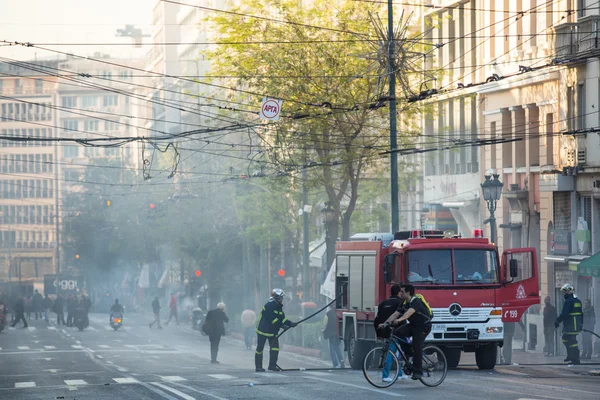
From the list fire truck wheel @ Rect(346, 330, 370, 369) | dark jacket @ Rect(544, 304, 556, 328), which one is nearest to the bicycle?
fire truck wheel @ Rect(346, 330, 370, 369)

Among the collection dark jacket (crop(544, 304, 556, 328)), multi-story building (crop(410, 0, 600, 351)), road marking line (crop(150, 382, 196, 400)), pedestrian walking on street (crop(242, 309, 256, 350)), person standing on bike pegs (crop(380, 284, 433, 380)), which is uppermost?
multi-story building (crop(410, 0, 600, 351))

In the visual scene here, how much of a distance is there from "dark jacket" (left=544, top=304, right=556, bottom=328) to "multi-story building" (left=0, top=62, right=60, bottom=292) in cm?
14644

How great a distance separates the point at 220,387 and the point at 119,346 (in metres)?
27.7

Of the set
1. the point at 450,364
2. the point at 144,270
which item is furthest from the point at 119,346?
the point at 144,270

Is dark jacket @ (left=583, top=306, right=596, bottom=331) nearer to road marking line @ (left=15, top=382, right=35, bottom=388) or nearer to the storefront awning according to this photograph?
the storefront awning

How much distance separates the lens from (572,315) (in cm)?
2905

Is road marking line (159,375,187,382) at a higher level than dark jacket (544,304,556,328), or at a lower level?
lower

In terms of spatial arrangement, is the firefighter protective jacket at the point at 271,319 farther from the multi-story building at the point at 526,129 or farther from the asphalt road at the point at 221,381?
the multi-story building at the point at 526,129

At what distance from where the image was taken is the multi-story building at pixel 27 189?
181 m

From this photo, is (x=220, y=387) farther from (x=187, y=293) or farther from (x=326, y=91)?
(x=187, y=293)

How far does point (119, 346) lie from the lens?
160 ft

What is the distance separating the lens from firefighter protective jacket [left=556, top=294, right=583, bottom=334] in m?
28.9

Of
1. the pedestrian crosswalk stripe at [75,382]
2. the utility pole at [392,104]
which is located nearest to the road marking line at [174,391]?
the pedestrian crosswalk stripe at [75,382]

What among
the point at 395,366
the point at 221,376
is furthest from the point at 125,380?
the point at 395,366
